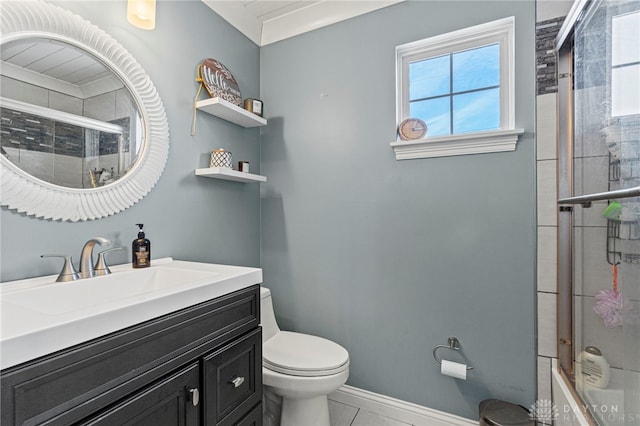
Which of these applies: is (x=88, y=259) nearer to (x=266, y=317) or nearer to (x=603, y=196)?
(x=266, y=317)

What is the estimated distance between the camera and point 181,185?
150 cm

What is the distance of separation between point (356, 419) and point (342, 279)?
769mm

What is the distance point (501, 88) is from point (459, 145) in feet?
1.20

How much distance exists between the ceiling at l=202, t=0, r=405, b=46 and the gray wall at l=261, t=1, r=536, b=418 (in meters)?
0.06

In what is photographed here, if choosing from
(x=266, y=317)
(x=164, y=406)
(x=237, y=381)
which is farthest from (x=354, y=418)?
(x=164, y=406)

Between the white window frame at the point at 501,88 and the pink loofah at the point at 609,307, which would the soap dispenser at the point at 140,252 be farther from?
the pink loofah at the point at 609,307

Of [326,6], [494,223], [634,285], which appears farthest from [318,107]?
[634,285]

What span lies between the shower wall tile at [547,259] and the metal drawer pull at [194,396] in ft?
4.94

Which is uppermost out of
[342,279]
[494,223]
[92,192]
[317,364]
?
[92,192]

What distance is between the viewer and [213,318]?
934 millimetres

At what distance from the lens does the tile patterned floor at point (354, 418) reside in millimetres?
1598

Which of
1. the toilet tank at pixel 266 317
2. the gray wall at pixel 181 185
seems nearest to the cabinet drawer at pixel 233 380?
the toilet tank at pixel 266 317

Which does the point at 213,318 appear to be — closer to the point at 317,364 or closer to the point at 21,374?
the point at 21,374

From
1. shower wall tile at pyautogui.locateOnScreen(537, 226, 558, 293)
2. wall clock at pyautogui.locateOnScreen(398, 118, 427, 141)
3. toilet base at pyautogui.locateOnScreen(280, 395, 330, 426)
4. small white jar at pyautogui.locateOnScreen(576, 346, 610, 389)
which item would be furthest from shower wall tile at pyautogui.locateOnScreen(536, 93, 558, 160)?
toilet base at pyautogui.locateOnScreen(280, 395, 330, 426)
